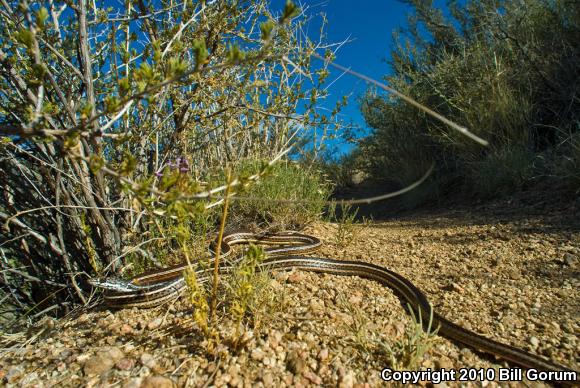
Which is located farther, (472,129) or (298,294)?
(472,129)

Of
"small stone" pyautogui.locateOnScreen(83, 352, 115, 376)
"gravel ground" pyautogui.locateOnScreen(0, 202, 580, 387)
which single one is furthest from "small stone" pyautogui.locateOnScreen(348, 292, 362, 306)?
"small stone" pyautogui.locateOnScreen(83, 352, 115, 376)

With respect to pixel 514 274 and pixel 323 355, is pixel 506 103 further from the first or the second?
pixel 323 355

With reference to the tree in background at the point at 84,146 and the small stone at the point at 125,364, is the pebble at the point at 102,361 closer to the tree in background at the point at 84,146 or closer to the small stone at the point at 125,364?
the small stone at the point at 125,364

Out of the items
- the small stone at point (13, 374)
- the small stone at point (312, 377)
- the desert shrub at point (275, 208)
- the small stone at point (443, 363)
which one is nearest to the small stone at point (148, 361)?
the small stone at point (13, 374)

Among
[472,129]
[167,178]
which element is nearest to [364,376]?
[167,178]

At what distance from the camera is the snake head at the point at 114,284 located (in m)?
2.86

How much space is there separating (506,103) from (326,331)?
17.7ft

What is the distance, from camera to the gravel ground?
6.34 feet

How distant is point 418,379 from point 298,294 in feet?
3.64

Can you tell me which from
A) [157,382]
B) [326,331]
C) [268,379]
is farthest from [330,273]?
[157,382]

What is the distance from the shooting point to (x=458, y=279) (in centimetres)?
307

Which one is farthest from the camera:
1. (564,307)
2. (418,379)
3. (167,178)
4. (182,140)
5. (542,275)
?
(182,140)

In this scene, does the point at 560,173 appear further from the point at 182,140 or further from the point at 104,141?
the point at 104,141

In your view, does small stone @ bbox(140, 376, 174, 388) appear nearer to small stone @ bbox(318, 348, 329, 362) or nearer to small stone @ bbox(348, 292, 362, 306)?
small stone @ bbox(318, 348, 329, 362)
